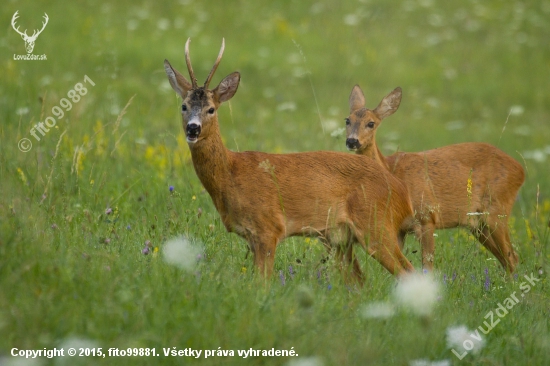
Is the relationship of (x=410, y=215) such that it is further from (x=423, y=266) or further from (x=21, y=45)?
(x=21, y=45)

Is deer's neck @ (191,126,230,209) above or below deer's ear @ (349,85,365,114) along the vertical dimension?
below

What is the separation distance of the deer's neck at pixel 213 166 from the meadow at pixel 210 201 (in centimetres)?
29

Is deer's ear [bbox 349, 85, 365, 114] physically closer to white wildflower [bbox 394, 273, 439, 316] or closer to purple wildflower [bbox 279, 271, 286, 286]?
purple wildflower [bbox 279, 271, 286, 286]

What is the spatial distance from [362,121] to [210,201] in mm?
1571

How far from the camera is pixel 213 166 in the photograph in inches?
214

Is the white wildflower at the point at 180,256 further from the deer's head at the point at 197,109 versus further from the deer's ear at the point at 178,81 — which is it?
the deer's ear at the point at 178,81

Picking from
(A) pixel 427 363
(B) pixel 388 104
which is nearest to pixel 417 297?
(A) pixel 427 363

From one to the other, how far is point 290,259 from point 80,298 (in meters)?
2.09

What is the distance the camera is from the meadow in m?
3.79

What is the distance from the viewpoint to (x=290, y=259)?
18.4ft

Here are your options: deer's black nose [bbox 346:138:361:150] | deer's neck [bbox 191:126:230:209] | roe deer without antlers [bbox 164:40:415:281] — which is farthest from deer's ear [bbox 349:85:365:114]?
deer's neck [bbox 191:126:230:209]

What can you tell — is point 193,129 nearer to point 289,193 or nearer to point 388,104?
point 289,193

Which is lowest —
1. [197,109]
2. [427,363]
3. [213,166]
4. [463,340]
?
[427,363]

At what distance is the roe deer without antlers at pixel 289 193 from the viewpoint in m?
5.33
